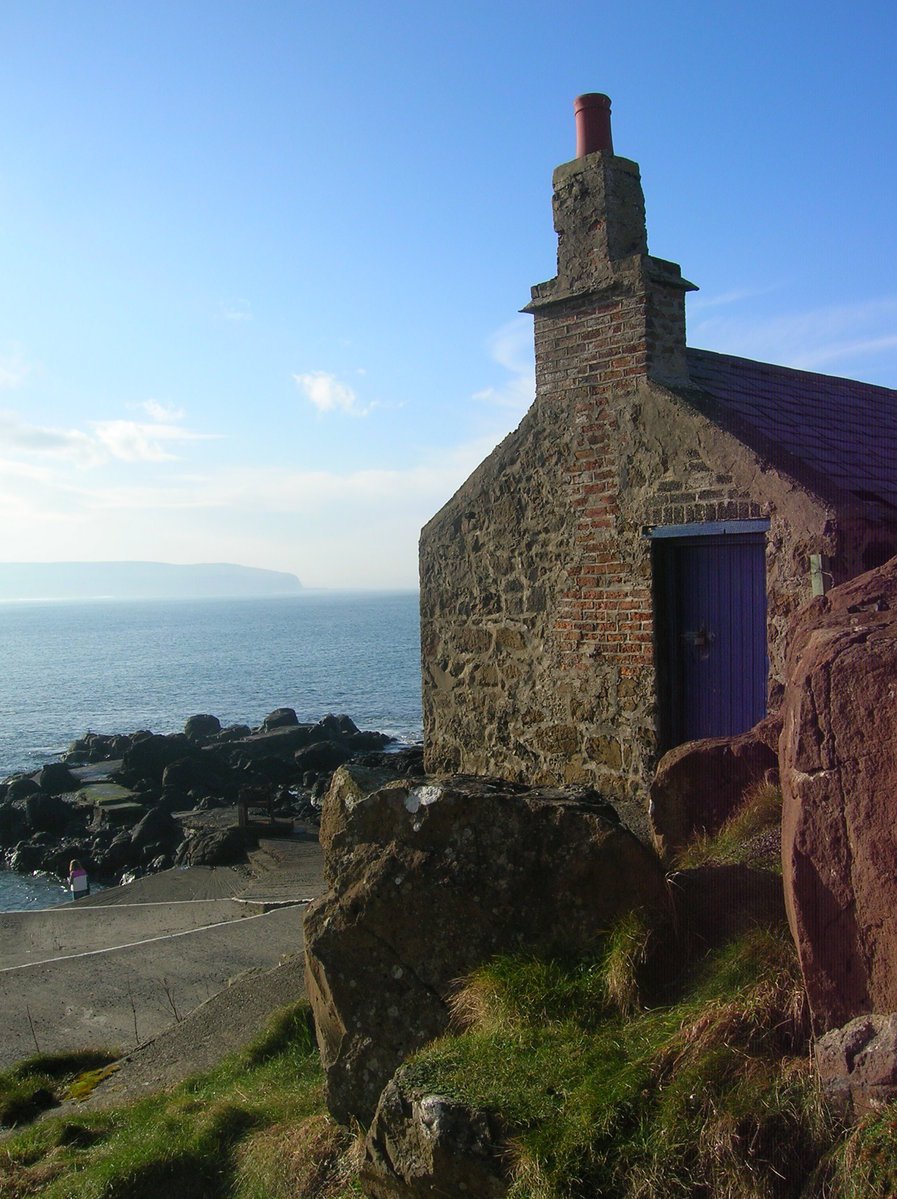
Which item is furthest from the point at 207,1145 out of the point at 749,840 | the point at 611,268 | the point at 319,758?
the point at 319,758

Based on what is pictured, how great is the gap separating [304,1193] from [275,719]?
3321 centimetres

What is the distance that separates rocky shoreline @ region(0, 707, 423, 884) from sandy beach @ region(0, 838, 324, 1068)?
20.4 feet

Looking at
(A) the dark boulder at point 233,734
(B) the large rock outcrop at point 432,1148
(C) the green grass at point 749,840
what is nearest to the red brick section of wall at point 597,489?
(C) the green grass at point 749,840

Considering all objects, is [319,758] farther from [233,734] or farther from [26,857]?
[26,857]

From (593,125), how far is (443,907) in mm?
7286

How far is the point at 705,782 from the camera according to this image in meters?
5.79

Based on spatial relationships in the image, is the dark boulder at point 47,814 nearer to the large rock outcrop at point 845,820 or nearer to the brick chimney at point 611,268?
the brick chimney at point 611,268

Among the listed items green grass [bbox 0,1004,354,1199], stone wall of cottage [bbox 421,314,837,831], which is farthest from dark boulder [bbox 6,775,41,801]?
green grass [bbox 0,1004,354,1199]

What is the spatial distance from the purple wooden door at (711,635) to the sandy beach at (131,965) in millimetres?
3692

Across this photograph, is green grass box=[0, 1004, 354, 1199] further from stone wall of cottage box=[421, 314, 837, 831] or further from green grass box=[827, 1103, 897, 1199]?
stone wall of cottage box=[421, 314, 837, 831]

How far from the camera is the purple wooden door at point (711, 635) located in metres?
7.97

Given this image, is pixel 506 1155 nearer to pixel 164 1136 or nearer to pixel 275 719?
pixel 164 1136

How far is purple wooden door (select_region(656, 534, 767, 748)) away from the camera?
7.97 m

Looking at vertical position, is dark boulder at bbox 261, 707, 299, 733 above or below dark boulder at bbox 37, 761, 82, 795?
above
